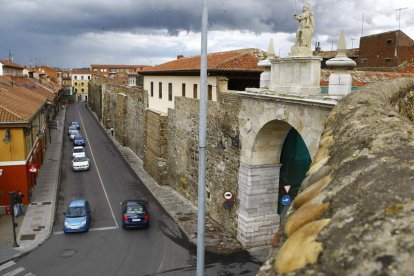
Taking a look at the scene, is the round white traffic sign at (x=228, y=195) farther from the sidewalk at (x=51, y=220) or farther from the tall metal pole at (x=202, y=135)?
the tall metal pole at (x=202, y=135)

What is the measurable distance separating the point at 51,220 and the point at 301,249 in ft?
66.8

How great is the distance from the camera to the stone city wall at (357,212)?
1.65 metres

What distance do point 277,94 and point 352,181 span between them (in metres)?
12.2

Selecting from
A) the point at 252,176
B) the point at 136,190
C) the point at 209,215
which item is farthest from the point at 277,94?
the point at 136,190

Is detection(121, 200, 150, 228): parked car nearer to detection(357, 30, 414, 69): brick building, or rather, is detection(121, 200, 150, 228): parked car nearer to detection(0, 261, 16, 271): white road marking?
detection(0, 261, 16, 271): white road marking

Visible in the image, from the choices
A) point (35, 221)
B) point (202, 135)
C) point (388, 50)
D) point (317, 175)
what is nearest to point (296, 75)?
point (202, 135)

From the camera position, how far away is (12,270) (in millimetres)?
14547

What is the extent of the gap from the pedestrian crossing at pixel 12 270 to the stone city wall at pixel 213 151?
867 cm

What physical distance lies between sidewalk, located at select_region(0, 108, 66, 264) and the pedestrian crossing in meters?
0.42

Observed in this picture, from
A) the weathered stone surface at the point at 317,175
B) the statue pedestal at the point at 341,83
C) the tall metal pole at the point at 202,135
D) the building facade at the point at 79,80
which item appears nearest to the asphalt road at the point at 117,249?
the tall metal pole at the point at 202,135

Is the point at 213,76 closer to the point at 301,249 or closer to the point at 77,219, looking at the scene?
the point at 77,219

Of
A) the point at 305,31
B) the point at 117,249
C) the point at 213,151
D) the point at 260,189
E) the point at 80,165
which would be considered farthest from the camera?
the point at 80,165

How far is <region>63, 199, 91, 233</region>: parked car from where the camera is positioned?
1828 cm

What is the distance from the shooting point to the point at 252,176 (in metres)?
16.2
